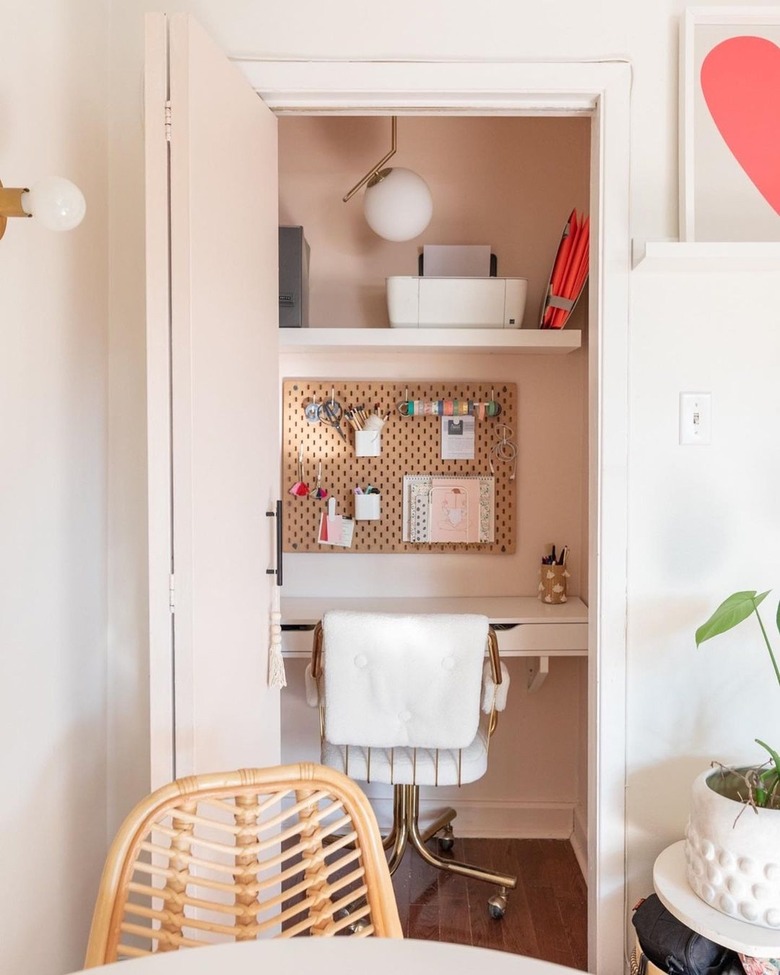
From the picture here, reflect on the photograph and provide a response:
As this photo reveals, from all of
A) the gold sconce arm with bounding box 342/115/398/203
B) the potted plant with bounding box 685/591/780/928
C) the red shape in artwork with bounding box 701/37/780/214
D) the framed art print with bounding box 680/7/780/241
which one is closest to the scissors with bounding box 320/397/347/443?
the gold sconce arm with bounding box 342/115/398/203

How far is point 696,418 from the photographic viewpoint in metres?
1.77

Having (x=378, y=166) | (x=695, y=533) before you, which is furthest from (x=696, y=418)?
(x=378, y=166)

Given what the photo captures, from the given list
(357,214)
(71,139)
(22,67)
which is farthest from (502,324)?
(22,67)

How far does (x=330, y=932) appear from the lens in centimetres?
112

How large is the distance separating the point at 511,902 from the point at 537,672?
26.7 inches

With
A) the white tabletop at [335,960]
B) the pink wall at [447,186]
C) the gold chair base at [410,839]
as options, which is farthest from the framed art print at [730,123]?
the gold chair base at [410,839]

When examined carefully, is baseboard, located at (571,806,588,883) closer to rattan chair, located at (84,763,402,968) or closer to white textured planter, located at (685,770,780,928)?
white textured planter, located at (685,770,780,928)

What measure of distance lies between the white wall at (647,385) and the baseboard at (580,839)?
872 mm

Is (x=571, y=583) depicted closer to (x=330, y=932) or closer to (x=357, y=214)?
(x=357, y=214)

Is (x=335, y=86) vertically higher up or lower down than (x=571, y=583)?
higher up

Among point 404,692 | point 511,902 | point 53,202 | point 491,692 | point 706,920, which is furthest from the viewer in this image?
point 511,902

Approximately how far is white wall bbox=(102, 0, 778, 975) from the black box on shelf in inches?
31.4

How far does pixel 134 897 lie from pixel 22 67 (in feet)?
5.45

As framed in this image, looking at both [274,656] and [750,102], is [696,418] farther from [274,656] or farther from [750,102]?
[274,656]
